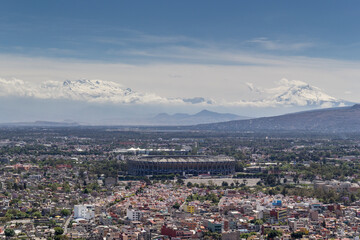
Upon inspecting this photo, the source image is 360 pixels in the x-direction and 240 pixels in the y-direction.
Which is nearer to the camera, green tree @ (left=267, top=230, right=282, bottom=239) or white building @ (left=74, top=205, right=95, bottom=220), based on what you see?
green tree @ (left=267, top=230, right=282, bottom=239)

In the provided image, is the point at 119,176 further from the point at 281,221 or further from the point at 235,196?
the point at 281,221

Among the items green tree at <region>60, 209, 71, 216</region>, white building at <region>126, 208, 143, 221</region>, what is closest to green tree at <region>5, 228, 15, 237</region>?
green tree at <region>60, 209, 71, 216</region>

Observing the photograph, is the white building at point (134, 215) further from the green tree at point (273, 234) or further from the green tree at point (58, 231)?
the green tree at point (273, 234)

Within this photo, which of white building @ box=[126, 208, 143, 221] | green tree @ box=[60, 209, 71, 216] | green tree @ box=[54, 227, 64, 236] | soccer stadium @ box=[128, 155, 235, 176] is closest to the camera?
green tree @ box=[54, 227, 64, 236]

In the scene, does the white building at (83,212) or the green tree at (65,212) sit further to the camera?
the green tree at (65,212)


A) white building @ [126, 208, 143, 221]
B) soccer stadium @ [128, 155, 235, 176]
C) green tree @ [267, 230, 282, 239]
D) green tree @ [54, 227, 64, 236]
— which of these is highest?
soccer stadium @ [128, 155, 235, 176]

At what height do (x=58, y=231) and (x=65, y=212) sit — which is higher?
(x=65, y=212)

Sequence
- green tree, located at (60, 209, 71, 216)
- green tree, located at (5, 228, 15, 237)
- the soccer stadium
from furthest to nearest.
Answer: the soccer stadium < green tree, located at (60, 209, 71, 216) < green tree, located at (5, 228, 15, 237)

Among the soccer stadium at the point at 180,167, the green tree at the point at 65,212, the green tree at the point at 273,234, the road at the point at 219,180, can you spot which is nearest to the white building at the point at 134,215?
the green tree at the point at 65,212

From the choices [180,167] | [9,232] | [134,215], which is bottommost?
[9,232]

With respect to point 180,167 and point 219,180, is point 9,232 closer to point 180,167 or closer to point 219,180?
point 219,180

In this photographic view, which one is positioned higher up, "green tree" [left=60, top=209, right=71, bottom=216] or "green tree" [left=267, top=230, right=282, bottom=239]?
"green tree" [left=60, top=209, right=71, bottom=216]

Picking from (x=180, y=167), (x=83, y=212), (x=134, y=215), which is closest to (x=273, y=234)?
(x=134, y=215)

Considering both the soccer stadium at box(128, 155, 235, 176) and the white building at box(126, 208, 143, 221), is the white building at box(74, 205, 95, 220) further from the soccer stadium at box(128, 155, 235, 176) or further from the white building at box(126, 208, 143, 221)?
→ the soccer stadium at box(128, 155, 235, 176)
